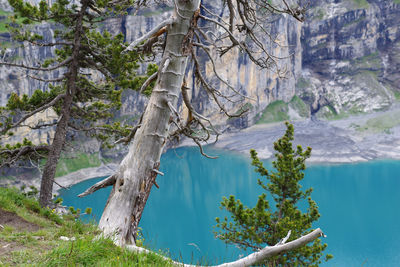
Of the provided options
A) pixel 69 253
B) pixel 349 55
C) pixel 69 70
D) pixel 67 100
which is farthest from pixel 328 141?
pixel 69 253

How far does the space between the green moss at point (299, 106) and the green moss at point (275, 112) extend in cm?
387

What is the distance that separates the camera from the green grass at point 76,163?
6625 centimetres

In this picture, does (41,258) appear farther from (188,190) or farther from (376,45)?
(376,45)

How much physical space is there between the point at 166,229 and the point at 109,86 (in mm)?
34195

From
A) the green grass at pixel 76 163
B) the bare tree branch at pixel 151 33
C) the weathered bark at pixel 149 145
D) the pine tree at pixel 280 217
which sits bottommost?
the green grass at pixel 76 163

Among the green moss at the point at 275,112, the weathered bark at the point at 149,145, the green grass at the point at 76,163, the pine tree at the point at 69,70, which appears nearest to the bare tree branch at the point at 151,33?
the weathered bark at the point at 149,145

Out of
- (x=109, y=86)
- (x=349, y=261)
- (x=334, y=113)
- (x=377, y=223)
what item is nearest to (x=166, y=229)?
(x=349, y=261)

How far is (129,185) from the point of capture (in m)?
2.96

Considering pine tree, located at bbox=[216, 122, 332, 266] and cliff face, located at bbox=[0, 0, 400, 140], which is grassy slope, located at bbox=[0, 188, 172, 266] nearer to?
pine tree, located at bbox=[216, 122, 332, 266]

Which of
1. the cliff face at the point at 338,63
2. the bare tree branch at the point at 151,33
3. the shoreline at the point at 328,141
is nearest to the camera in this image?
the bare tree branch at the point at 151,33

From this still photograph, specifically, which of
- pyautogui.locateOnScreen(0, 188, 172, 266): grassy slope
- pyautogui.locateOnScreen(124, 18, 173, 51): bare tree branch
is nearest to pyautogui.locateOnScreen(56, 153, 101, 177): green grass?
pyautogui.locateOnScreen(0, 188, 172, 266): grassy slope

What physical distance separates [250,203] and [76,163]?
140ft

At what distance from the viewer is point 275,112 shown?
13612cm

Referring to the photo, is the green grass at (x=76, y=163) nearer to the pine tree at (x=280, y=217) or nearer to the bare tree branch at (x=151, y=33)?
the pine tree at (x=280, y=217)
